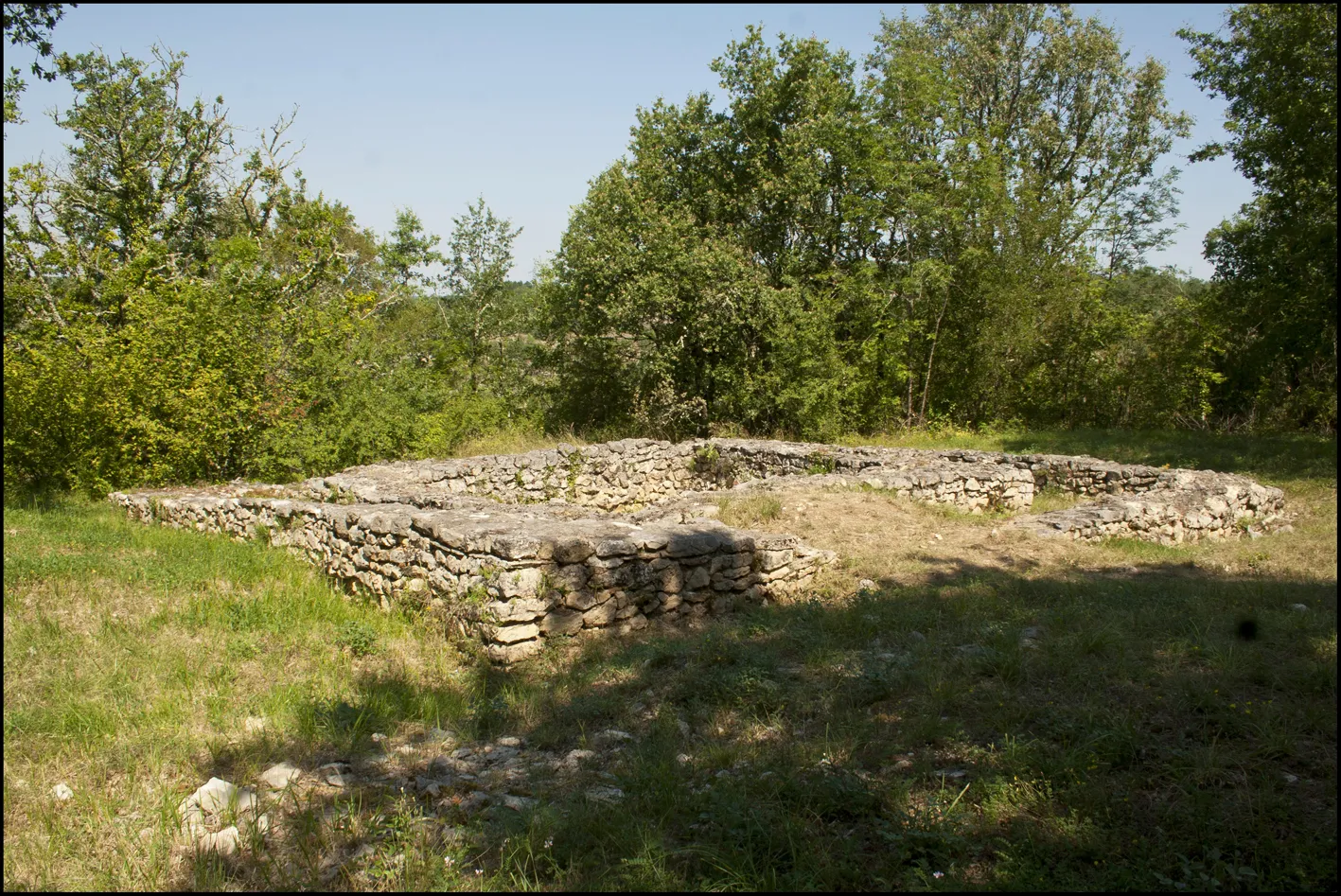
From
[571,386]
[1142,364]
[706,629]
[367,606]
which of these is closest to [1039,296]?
[1142,364]

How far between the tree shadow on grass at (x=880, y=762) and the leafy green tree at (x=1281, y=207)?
6.72 meters

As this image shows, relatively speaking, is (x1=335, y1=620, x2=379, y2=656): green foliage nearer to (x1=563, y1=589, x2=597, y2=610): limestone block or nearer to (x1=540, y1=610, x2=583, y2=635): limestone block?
(x1=540, y1=610, x2=583, y2=635): limestone block

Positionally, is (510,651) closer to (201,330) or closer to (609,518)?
(609,518)

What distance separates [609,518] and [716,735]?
4.43 metres

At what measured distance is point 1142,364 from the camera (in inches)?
732

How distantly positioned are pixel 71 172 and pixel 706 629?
19991 millimetres

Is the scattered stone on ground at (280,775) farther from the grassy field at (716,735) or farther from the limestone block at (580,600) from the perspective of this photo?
the limestone block at (580,600)

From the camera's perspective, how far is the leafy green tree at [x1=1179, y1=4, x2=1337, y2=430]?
34.9 ft

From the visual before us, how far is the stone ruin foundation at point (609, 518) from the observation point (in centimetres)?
655

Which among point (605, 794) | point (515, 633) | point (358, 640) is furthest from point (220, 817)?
point (515, 633)

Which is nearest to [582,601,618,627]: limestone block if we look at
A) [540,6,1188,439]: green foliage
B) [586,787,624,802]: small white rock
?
[586,787,624,802]: small white rock

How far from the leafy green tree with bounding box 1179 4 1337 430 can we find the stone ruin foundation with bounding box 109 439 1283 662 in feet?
10.3

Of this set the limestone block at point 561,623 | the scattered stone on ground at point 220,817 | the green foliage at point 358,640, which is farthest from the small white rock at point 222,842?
the limestone block at point 561,623

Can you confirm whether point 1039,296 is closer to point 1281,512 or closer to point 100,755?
point 1281,512
